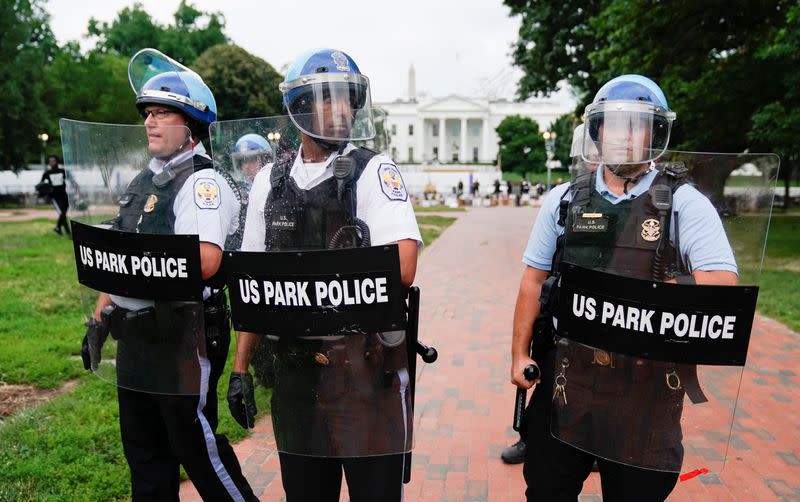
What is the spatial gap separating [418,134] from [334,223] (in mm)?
101950

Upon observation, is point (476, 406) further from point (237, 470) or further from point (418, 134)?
point (418, 134)

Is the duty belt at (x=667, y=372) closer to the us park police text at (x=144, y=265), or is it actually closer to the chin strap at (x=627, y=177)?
the chin strap at (x=627, y=177)

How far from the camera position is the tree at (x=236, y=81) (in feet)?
132

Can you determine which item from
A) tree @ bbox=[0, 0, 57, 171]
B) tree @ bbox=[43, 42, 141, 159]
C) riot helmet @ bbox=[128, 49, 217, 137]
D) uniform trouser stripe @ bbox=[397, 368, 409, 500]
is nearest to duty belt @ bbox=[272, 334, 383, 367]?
uniform trouser stripe @ bbox=[397, 368, 409, 500]

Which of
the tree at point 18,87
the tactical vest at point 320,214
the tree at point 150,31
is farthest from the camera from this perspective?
the tree at point 150,31

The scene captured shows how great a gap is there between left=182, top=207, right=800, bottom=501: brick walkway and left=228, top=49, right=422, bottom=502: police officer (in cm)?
61

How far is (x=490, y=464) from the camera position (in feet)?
12.9

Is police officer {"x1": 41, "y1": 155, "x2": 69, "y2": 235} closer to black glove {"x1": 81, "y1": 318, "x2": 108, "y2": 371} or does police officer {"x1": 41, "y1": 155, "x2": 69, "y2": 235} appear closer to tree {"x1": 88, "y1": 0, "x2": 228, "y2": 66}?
black glove {"x1": 81, "y1": 318, "x2": 108, "y2": 371}

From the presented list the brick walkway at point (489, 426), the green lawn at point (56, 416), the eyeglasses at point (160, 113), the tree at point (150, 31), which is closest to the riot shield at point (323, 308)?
the green lawn at point (56, 416)

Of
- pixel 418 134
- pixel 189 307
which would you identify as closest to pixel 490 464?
pixel 189 307

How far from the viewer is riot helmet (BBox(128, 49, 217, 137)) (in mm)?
2566

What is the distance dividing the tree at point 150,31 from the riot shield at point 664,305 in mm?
51673

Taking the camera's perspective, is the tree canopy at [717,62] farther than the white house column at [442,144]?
No

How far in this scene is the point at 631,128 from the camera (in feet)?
6.86
